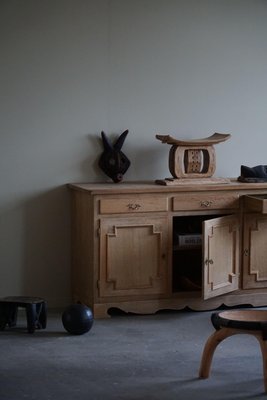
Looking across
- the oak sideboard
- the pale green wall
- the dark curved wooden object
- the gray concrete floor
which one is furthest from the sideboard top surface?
the gray concrete floor

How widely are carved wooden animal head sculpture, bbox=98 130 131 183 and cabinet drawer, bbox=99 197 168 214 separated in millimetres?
366

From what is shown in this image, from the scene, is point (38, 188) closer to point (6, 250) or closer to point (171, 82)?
point (6, 250)

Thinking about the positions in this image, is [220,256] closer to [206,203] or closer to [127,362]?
[206,203]

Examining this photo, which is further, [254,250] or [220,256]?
[254,250]

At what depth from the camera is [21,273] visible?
5.39 m

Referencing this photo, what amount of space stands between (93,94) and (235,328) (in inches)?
90.5

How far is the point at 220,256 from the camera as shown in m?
5.19

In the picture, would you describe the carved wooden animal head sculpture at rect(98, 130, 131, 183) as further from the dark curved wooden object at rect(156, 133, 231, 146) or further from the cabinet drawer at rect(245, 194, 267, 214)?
the cabinet drawer at rect(245, 194, 267, 214)

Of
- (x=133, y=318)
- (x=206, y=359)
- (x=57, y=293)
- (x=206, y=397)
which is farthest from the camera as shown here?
(x=57, y=293)

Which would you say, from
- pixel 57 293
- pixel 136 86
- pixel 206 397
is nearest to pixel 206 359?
pixel 206 397

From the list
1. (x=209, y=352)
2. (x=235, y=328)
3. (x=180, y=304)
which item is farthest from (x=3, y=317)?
(x=235, y=328)

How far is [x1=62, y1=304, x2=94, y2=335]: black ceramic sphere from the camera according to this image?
4.65m

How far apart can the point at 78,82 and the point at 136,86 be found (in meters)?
0.43

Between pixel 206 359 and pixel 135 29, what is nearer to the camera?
pixel 206 359
